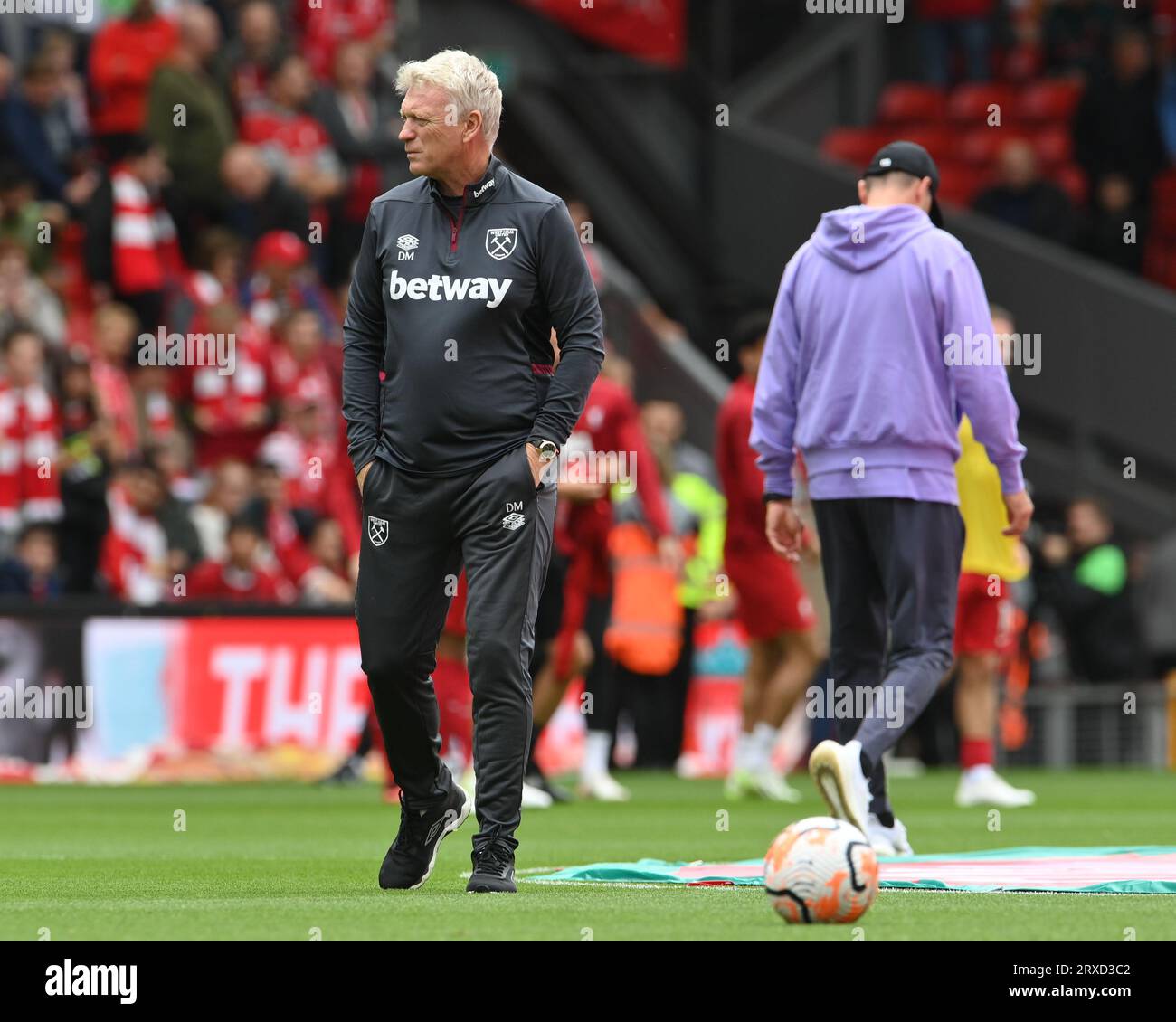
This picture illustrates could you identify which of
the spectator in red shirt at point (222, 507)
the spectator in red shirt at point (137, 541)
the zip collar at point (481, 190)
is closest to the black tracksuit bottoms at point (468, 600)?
the zip collar at point (481, 190)

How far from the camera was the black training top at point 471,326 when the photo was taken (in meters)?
7.37

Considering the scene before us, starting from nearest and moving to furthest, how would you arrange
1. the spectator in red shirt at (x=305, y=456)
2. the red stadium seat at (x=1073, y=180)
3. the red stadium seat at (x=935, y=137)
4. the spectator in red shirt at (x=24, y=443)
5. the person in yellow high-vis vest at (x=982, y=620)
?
the person in yellow high-vis vest at (x=982, y=620), the spectator in red shirt at (x=24, y=443), the spectator in red shirt at (x=305, y=456), the red stadium seat at (x=1073, y=180), the red stadium seat at (x=935, y=137)

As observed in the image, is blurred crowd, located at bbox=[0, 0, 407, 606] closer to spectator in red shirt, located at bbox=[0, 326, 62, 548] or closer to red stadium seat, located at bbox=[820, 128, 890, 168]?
spectator in red shirt, located at bbox=[0, 326, 62, 548]

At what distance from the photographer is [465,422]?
7340mm

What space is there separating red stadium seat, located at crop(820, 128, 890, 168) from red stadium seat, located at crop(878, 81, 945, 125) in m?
0.17

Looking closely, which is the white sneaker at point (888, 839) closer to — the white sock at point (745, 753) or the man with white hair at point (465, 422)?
the man with white hair at point (465, 422)

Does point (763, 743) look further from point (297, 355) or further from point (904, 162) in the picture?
point (297, 355)

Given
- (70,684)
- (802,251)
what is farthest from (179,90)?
(802,251)

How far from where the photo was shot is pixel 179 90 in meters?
19.3

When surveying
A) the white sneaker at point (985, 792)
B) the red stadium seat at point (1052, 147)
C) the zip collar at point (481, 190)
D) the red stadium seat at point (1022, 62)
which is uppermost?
the red stadium seat at point (1022, 62)

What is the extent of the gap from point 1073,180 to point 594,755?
11.8 meters

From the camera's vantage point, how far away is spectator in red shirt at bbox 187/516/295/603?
55.6 ft

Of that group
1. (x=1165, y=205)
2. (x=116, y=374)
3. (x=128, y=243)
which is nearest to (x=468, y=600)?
(x=116, y=374)

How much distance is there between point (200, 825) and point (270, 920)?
5239 millimetres
